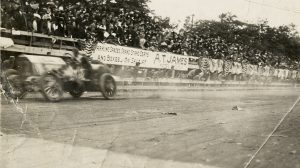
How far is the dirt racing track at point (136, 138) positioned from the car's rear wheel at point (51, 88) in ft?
0.93

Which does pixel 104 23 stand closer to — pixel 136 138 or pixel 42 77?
pixel 42 77

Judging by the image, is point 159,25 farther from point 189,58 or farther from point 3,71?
point 3,71

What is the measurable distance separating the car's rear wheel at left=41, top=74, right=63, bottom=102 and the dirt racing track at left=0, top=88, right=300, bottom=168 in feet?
0.93

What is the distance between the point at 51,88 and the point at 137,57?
8.57 m

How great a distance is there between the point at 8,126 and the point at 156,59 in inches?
550

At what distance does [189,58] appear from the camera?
24359 mm

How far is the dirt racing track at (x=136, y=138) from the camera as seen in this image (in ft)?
19.2

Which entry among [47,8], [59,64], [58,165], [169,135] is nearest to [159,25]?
[47,8]

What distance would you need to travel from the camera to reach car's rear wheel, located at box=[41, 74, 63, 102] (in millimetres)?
10891

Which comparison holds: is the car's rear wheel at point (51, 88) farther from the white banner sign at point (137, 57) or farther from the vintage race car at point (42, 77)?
the white banner sign at point (137, 57)

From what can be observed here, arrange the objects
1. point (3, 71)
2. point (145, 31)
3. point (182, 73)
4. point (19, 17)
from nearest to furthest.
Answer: point (3, 71), point (19, 17), point (145, 31), point (182, 73)

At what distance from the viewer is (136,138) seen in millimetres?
7109

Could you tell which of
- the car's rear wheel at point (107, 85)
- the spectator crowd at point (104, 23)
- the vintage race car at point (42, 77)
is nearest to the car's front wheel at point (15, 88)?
the vintage race car at point (42, 77)

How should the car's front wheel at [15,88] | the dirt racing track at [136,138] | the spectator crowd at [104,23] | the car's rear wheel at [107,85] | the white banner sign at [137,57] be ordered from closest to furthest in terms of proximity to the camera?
the dirt racing track at [136,138]
the car's front wheel at [15,88]
the car's rear wheel at [107,85]
the spectator crowd at [104,23]
the white banner sign at [137,57]
